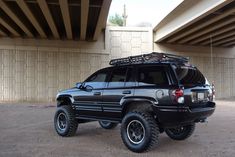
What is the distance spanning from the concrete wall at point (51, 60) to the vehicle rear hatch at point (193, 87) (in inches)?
722

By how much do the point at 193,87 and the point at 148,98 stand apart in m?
0.93

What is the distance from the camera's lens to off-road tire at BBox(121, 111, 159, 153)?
22.6ft

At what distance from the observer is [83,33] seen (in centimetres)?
2334

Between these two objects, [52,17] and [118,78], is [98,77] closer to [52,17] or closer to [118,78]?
[118,78]

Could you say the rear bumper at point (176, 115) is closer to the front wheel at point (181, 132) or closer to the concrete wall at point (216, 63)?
the front wheel at point (181, 132)

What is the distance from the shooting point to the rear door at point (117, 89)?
758cm

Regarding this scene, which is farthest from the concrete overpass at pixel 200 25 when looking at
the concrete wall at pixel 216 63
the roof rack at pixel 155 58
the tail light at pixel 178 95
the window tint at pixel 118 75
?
the tail light at pixel 178 95

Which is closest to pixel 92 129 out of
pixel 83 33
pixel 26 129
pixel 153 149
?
pixel 26 129

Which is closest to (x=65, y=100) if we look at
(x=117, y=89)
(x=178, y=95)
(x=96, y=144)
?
(x=96, y=144)

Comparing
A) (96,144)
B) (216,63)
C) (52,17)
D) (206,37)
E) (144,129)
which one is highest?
(52,17)

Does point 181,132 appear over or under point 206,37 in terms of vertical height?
under

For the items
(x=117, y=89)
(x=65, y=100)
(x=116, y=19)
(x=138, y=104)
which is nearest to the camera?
(x=138, y=104)

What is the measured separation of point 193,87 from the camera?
707 cm

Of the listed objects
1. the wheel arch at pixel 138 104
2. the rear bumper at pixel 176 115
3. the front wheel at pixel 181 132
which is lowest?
the front wheel at pixel 181 132
